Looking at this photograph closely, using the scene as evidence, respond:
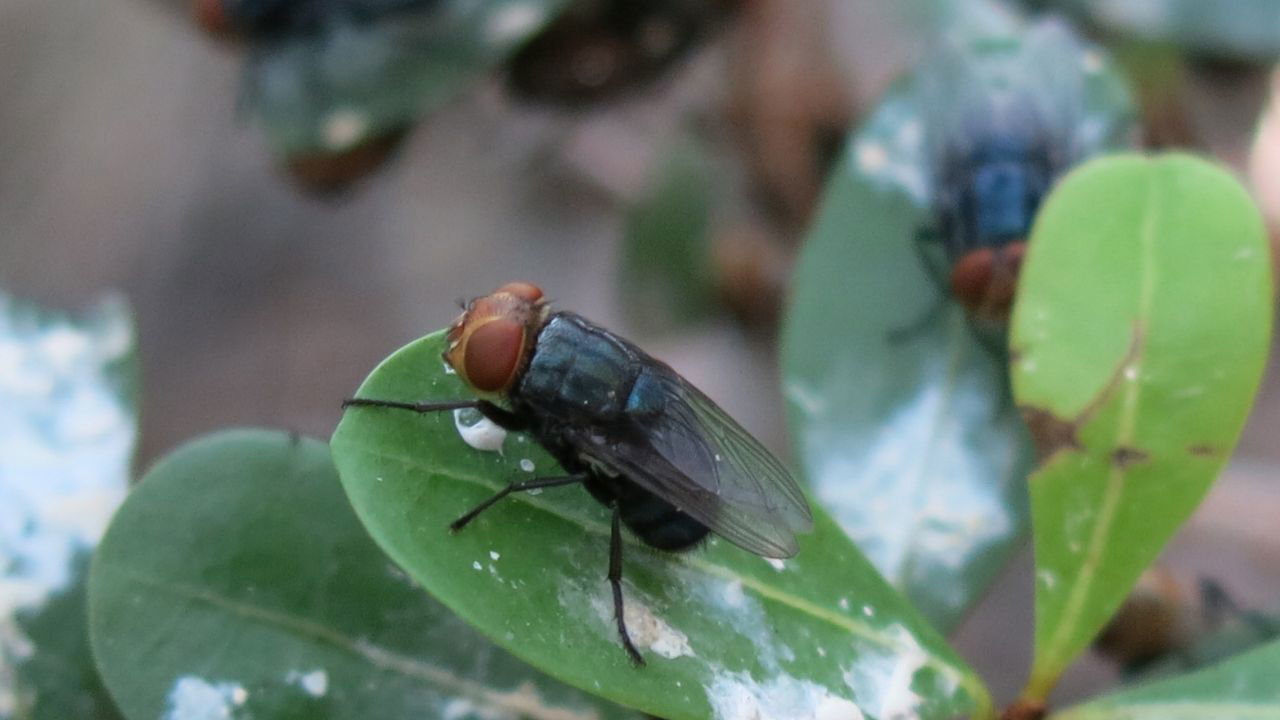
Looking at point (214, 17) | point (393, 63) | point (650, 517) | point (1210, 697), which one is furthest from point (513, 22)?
point (1210, 697)

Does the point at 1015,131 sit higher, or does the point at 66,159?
the point at 1015,131

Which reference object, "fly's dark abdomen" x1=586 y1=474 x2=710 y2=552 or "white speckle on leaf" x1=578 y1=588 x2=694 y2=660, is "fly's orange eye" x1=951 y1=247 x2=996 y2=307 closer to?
"fly's dark abdomen" x1=586 y1=474 x2=710 y2=552

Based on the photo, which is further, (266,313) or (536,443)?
(266,313)

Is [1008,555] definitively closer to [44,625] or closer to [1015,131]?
[1015,131]

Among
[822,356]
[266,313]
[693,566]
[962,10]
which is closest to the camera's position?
[693,566]

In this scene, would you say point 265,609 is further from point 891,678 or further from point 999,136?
point 999,136

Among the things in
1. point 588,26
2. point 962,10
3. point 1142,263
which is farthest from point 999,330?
point 588,26

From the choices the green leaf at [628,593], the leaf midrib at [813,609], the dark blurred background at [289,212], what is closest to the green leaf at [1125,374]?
the leaf midrib at [813,609]
